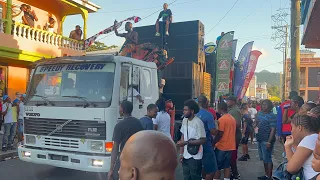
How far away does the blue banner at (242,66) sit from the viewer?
53.6 ft

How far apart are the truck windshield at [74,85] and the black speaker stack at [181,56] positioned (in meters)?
3.74

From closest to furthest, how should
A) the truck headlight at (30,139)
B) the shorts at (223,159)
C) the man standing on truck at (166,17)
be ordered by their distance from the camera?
the shorts at (223,159), the truck headlight at (30,139), the man standing on truck at (166,17)

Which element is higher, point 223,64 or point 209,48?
point 209,48

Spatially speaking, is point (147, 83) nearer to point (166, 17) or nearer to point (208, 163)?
point (208, 163)

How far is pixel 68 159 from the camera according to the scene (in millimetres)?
5160

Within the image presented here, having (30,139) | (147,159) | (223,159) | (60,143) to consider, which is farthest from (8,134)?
(147,159)

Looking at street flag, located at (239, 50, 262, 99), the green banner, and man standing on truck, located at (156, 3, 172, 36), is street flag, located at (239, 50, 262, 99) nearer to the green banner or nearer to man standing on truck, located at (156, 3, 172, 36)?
the green banner

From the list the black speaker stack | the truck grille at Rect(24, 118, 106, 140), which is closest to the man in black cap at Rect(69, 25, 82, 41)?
the black speaker stack

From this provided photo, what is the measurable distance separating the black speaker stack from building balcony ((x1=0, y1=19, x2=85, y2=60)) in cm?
499

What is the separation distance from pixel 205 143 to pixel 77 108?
2.11 metres

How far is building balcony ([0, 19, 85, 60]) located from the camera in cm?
1134

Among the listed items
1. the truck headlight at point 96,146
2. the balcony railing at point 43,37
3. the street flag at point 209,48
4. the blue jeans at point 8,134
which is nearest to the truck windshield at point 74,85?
the truck headlight at point 96,146

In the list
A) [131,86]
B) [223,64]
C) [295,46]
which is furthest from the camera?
[223,64]

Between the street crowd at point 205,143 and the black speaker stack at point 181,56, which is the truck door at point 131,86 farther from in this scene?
the black speaker stack at point 181,56
